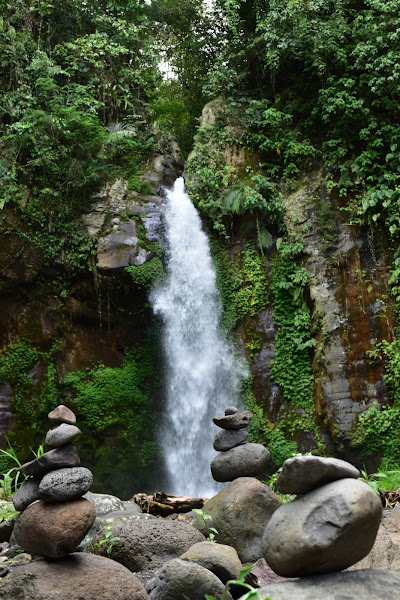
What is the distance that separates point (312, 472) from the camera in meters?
2.61

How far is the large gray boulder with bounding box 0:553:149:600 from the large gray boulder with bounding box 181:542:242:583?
0.49 meters

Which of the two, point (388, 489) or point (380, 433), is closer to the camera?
point (388, 489)

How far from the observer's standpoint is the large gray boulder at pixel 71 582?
324cm

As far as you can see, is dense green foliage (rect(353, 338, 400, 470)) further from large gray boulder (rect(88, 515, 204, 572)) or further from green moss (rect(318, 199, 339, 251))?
large gray boulder (rect(88, 515, 204, 572))

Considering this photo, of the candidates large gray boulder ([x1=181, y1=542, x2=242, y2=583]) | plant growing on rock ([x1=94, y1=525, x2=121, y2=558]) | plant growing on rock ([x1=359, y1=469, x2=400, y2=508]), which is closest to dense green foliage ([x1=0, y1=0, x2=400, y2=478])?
plant growing on rock ([x1=359, y1=469, x2=400, y2=508])

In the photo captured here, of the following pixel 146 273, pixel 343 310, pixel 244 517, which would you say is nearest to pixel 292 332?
pixel 343 310

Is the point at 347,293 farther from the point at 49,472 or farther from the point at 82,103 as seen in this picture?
the point at 82,103

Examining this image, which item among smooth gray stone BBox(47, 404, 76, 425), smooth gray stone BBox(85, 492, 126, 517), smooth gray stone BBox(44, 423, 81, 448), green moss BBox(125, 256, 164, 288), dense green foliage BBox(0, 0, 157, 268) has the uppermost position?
dense green foliage BBox(0, 0, 157, 268)

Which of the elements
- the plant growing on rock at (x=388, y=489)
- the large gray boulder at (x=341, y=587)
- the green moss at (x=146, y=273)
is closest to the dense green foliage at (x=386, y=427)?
the plant growing on rock at (x=388, y=489)

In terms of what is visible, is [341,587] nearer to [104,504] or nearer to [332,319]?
[104,504]

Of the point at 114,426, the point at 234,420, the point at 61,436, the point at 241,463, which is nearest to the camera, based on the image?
the point at 61,436

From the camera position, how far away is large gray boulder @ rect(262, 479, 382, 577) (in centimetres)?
239

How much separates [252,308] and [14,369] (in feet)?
17.6

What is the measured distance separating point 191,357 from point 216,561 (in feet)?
23.7
